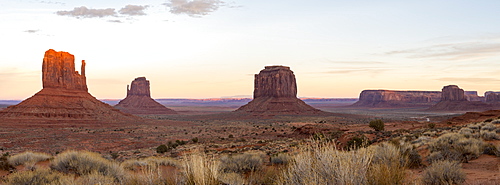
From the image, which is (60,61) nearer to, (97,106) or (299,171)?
(97,106)

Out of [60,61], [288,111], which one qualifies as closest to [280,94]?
[288,111]

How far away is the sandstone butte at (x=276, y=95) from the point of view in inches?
4400

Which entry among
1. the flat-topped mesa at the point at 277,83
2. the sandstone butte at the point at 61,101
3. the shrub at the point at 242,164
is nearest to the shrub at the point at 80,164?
the shrub at the point at 242,164

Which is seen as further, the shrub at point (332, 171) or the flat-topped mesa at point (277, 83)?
the flat-topped mesa at point (277, 83)

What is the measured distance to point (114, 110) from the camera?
82125 mm

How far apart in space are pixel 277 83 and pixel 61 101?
7702 centimetres

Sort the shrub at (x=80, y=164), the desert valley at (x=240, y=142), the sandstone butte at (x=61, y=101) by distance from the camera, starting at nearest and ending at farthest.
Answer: the desert valley at (x=240, y=142) → the shrub at (x=80, y=164) → the sandstone butte at (x=61, y=101)

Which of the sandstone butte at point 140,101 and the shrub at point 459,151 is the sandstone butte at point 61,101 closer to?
the sandstone butte at point 140,101

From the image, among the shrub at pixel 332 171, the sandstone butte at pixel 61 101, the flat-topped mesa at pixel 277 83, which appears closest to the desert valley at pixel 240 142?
the shrub at pixel 332 171

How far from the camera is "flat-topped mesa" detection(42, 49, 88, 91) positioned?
258 ft

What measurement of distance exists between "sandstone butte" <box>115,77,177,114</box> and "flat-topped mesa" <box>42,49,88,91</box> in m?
52.4

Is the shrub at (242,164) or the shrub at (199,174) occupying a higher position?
the shrub at (199,174)

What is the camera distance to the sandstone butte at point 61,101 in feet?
219

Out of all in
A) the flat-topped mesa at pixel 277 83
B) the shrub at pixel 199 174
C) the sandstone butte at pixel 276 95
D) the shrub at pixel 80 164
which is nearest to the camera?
the shrub at pixel 199 174
